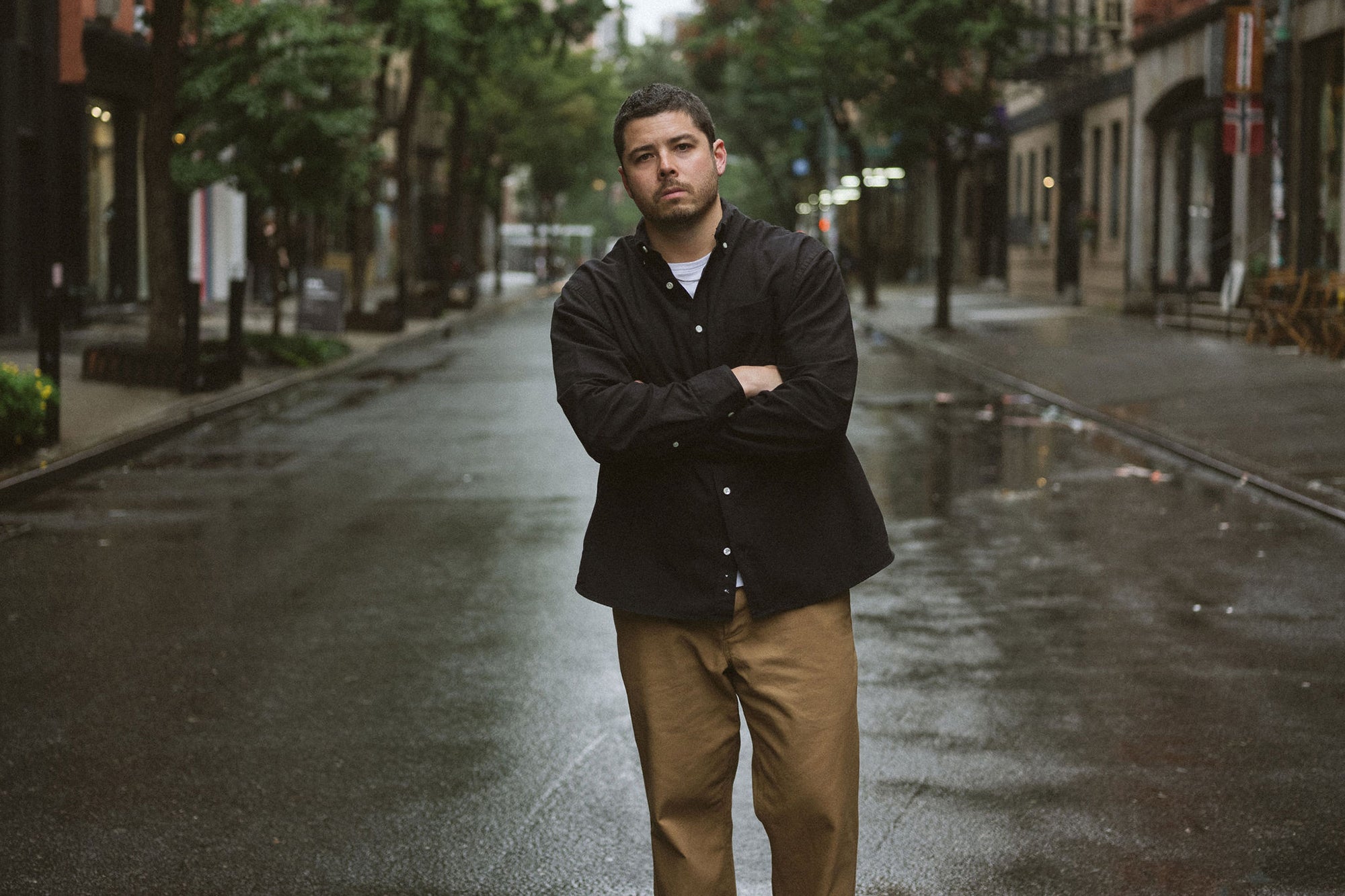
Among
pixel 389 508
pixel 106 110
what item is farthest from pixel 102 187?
pixel 389 508

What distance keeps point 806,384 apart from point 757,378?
0.32 ft

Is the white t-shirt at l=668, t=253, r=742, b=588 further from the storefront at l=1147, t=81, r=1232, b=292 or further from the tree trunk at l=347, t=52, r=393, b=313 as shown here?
the storefront at l=1147, t=81, r=1232, b=292

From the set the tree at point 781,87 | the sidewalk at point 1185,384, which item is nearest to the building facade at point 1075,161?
the tree at point 781,87

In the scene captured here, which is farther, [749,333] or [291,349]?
[291,349]

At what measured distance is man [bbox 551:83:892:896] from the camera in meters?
3.40

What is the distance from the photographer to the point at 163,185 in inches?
787

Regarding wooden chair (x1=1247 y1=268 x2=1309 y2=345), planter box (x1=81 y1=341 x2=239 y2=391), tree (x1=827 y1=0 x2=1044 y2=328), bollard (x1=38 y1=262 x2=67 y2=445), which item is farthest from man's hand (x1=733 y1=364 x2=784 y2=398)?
tree (x1=827 y1=0 x2=1044 y2=328)

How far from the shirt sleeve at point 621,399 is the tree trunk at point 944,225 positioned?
28.6m

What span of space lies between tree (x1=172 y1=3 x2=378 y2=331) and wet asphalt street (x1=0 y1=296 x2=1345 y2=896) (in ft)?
33.3

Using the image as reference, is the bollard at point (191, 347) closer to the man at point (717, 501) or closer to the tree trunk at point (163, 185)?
the tree trunk at point (163, 185)

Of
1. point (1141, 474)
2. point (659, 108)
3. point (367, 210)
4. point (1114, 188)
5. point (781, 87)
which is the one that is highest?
point (781, 87)

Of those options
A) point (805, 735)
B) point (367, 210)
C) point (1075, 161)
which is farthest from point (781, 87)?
point (805, 735)

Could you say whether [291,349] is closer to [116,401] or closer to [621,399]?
[116,401]

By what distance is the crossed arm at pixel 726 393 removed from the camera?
11.1 feet
